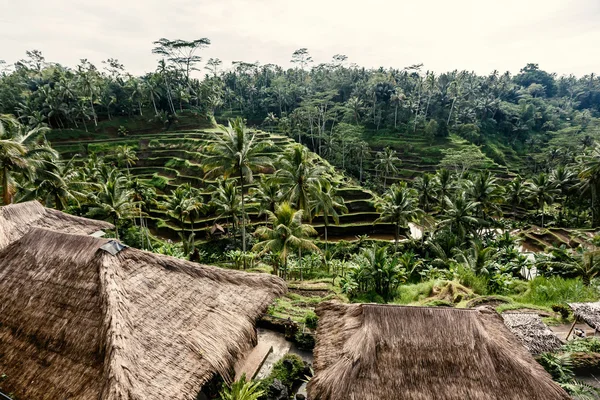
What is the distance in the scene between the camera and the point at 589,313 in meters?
9.64

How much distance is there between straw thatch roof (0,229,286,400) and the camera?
5195 millimetres

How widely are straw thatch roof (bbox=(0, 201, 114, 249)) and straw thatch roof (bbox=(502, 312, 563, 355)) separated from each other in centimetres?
1355

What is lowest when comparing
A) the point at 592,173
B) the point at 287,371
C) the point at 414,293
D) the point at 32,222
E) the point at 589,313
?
the point at 414,293

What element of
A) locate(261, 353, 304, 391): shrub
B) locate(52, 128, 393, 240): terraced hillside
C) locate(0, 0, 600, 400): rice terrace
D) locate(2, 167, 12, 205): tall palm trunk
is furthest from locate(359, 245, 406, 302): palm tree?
locate(2, 167, 12, 205): tall palm trunk

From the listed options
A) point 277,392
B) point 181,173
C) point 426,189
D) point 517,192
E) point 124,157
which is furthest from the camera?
point 181,173

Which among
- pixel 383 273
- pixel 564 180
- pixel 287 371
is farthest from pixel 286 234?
pixel 564 180

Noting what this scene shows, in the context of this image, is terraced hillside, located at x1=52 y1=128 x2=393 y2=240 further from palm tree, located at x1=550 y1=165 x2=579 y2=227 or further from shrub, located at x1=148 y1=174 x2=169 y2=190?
palm tree, located at x1=550 y1=165 x2=579 y2=227

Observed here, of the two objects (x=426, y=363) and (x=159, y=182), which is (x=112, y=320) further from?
(x=159, y=182)

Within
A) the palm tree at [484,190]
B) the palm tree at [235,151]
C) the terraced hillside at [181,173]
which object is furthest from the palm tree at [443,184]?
the palm tree at [235,151]

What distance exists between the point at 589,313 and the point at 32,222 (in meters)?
17.2

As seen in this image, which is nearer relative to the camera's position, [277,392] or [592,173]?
[277,392]

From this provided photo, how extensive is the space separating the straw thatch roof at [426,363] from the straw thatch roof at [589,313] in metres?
4.68

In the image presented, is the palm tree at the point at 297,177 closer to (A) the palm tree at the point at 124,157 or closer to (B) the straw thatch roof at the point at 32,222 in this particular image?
(B) the straw thatch roof at the point at 32,222

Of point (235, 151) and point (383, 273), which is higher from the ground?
point (235, 151)
